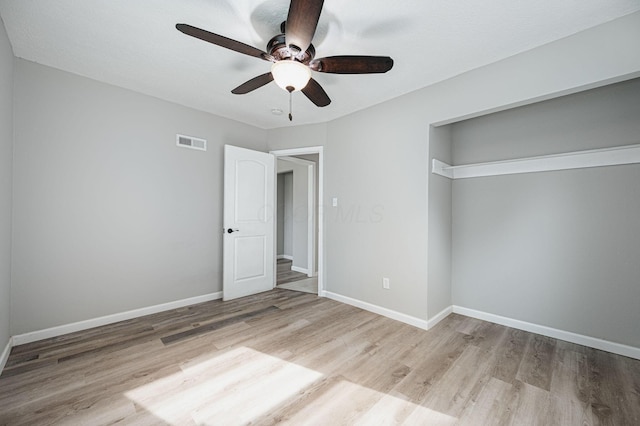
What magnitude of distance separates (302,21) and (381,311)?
2.87m

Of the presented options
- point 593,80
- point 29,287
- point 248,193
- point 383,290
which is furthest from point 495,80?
point 29,287

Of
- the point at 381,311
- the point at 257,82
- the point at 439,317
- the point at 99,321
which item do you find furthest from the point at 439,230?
the point at 99,321

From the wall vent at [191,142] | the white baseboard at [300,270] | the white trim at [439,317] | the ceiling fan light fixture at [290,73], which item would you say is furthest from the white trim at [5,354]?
the white baseboard at [300,270]

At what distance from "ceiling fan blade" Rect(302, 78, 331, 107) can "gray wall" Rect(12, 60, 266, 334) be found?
192 centimetres

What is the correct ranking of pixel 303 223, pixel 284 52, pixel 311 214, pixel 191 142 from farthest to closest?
pixel 303 223, pixel 311 214, pixel 191 142, pixel 284 52

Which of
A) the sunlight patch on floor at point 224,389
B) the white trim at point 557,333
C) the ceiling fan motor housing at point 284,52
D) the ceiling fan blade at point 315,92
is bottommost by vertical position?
the sunlight patch on floor at point 224,389

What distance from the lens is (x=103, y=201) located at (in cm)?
279

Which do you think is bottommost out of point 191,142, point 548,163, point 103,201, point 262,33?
point 103,201

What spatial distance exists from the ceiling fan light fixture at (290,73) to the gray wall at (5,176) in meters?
2.01

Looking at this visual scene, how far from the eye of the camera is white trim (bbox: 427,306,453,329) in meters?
2.82

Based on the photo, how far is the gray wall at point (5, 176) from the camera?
202 centimetres

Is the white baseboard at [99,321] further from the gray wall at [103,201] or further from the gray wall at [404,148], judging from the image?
the gray wall at [404,148]

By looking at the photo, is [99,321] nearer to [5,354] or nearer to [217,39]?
[5,354]

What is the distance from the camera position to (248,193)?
3824 mm
